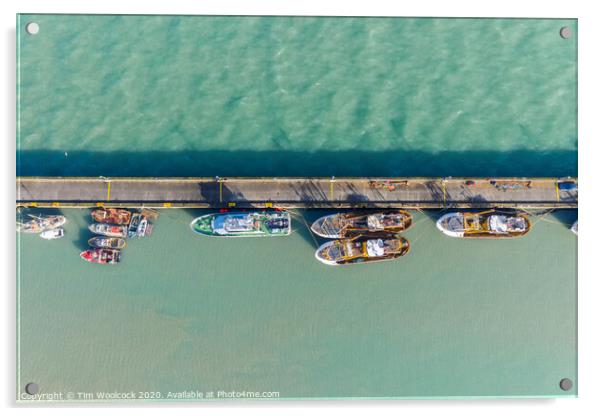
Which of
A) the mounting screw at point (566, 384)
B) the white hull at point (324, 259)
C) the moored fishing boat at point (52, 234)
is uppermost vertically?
the moored fishing boat at point (52, 234)

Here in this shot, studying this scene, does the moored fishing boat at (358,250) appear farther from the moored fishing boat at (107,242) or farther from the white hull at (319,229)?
the moored fishing boat at (107,242)

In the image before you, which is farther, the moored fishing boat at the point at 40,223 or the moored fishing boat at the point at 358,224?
the moored fishing boat at the point at 358,224

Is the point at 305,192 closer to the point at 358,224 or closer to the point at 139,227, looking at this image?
the point at 358,224

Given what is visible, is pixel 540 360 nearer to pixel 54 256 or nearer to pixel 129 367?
pixel 129 367

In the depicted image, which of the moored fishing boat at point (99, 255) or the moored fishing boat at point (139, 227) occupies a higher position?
the moored fishing boat at point (139, 227)

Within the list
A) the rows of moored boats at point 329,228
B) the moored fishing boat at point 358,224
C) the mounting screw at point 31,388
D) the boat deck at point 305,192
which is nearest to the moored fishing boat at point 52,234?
the rows of moored boats at point 329,228

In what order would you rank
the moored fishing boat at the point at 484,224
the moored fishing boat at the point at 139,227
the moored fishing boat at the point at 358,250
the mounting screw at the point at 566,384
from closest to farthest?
the mounting screw at the point at 566,384 < the moored fishing boat at the point at 484,224 < the moored fishing boat at the point at 358,250 < the moored fishing boat at the point at 139,227
